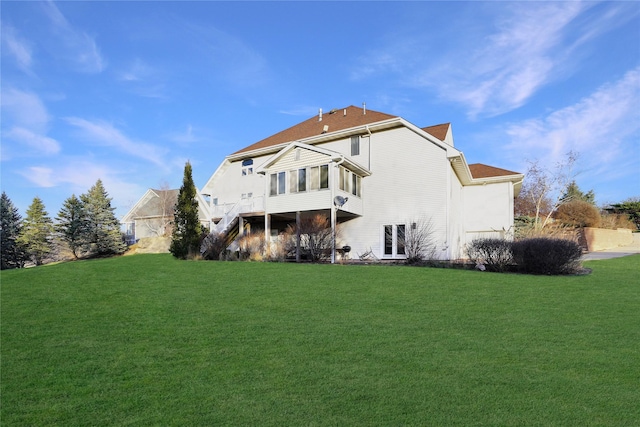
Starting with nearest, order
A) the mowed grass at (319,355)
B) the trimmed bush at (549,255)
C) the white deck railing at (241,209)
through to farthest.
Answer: the mowed grass at (319,355), the trimmed bush at (549,255), the white deck railing at (241,209)

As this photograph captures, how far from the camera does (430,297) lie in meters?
8.53

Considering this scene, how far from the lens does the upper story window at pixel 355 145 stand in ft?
68.6

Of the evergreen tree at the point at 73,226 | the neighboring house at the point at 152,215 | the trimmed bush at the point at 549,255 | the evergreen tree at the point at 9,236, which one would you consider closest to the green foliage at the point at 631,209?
the trimmed bush at the point at 549,255

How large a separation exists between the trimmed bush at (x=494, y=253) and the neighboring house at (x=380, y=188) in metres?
4.31

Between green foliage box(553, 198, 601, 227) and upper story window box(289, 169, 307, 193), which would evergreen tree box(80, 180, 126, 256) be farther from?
green foliage box(553, 198, 601, 227)

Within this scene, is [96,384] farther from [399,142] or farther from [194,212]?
[399,142]

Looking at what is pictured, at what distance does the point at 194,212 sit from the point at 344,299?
38.4ft

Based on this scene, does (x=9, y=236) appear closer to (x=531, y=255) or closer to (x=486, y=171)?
(x=486, y=171)

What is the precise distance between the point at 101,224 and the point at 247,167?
17017 mm

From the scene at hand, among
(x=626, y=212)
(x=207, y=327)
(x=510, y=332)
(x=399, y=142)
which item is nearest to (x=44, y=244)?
(x=399, y=142)

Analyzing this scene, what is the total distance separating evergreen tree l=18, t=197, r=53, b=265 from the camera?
32.1m

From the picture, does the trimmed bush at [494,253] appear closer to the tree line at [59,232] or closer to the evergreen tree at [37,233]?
the tree line at [59,232]

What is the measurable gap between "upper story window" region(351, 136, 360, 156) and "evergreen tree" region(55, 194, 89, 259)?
24.7 meters

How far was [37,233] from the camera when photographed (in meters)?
32.4
